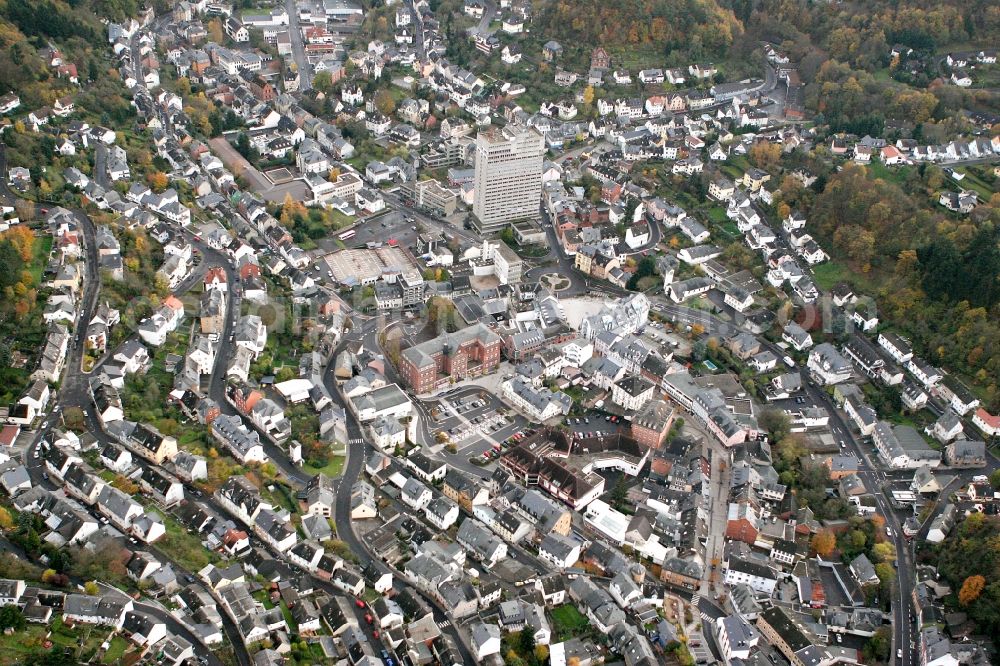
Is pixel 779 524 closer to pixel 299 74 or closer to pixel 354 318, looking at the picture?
pixel 354 318

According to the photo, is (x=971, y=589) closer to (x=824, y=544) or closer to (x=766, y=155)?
(x=824, y=544)

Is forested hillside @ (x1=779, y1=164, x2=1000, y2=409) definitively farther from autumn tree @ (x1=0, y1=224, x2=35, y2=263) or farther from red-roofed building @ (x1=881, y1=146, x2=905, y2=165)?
autumn tree @ (x1=0, y1=224, x2=35, y2=263)

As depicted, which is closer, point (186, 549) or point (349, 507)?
point (186, 549)

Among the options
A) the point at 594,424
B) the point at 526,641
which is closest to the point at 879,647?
the point at 526,641

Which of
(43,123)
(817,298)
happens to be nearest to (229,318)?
(43,123)

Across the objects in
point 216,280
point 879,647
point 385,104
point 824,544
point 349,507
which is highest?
point 385,104

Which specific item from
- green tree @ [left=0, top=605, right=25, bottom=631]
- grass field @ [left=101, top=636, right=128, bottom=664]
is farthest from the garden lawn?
green tree @ [left=0, top=605, right=25, bottom=631]

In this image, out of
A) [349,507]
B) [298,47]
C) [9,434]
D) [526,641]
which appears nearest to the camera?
[526,641]
